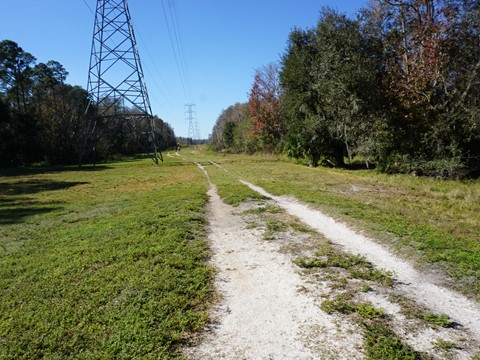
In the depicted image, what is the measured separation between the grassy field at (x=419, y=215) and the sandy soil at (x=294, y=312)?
22.2 inches

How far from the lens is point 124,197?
1417 centimetres

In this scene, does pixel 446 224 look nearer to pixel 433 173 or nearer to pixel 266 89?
pixel 433 173

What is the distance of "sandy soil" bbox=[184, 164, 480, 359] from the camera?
11.7 ft

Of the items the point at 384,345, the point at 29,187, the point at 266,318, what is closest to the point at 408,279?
the point at 384,345

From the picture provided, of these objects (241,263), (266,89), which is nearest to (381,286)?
(241,263)

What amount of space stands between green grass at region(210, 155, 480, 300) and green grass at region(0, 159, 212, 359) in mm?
4085

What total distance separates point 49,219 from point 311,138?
68.0 feet

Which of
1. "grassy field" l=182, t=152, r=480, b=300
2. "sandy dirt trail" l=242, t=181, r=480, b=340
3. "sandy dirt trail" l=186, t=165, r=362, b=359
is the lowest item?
"sandy dirt trail" l=186, t=165, r=362, b=359

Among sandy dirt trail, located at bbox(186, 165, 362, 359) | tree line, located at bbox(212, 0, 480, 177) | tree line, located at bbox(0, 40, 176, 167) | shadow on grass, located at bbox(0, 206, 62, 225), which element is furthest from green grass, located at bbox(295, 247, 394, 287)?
tree line, located at bbox(0, 40, 176, 167)

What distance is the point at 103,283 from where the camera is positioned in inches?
209

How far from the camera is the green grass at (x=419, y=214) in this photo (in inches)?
224

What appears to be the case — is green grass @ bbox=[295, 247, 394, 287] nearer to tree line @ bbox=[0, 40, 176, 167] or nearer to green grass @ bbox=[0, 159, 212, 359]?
green grass @ bbox=[0, 159, 212, 359]

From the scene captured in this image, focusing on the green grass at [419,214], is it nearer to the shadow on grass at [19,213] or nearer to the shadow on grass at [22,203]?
the shadow on grass at [19,213]

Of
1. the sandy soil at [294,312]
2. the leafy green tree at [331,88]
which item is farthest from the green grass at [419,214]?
the leafy green tree at [331,88]
